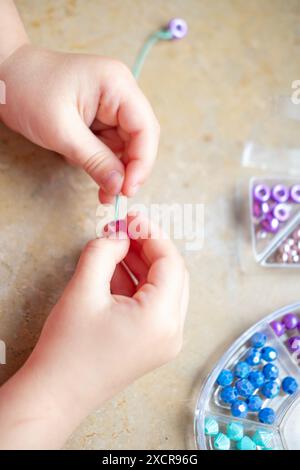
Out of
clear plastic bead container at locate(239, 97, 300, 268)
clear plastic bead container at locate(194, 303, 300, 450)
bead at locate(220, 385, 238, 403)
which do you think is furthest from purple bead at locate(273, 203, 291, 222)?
bead at locate(220, 385, 238, 403)

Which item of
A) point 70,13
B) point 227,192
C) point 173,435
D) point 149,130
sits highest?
point 70,13

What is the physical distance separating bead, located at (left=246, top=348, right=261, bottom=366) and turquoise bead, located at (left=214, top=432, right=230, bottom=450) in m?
0.09

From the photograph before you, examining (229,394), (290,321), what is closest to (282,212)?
(290,321)

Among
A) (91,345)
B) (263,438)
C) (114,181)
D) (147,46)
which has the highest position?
(147,46)

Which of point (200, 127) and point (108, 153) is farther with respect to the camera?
point (200, 127)

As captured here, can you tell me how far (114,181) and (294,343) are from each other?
297 millimetres

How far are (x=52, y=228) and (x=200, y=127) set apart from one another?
9.4 inches

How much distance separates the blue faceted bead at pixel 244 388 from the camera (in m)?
0.67

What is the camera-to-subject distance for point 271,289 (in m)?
0.72

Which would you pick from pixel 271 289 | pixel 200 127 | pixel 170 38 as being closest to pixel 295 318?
pixel 271 289

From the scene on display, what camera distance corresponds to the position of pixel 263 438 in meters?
0.66

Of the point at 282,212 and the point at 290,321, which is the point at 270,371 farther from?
the point at 282,212

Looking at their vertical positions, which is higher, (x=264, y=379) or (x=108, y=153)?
(x=108, y=153)

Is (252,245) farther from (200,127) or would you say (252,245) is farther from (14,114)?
(14,114)
